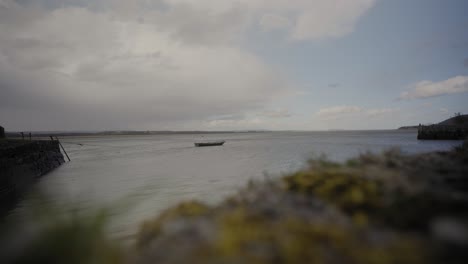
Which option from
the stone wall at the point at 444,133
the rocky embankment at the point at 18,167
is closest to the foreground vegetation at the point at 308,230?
the rocky embankment at the point at 18,167

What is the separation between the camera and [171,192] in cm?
1211

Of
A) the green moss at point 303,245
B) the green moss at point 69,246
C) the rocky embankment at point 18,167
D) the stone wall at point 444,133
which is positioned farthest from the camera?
the stone wall at point 444,133

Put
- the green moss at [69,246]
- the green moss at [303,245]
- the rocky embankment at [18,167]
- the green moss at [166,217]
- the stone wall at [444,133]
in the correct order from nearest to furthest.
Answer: the green moss at [303,245] → the green moss at [69,246] → the green moss at [166,217] → the rocky embankment at [18,167] → the stone wall at [444,133]

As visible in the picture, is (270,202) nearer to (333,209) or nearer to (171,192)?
(333,209)

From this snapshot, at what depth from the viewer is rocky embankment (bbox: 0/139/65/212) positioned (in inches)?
528

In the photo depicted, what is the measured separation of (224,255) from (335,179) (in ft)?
7.11

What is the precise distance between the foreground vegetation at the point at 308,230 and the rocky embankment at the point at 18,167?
46.2ft

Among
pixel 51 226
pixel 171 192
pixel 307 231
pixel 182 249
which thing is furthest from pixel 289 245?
pixel 171 192

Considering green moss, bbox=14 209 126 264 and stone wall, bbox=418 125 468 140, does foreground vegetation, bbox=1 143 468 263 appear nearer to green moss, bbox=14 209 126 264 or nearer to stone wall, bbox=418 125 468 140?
green moss, bbox=14 209 126 264

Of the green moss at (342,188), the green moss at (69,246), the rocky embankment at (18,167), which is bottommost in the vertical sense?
the rocky embankment at (18,167)

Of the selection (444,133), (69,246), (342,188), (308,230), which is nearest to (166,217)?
(69,246)

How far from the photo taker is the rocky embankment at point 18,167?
13409mm

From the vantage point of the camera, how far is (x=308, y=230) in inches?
85.4

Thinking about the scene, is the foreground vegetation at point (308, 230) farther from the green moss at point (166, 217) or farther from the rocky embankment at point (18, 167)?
the rocky embankment at point (18, 167)
